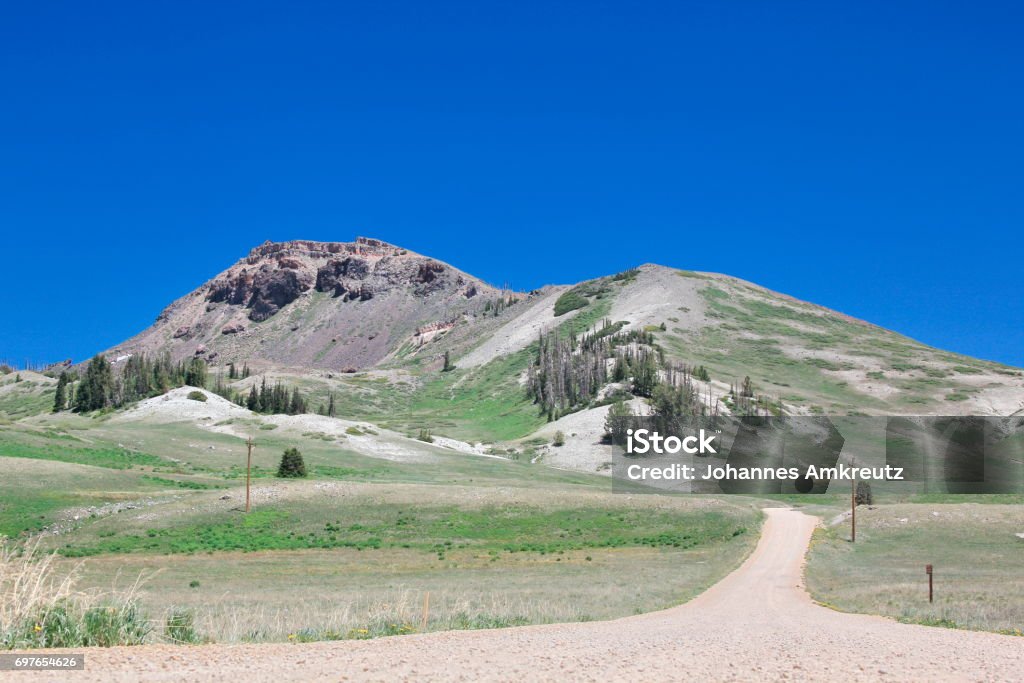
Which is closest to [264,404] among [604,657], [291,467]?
[291,467]

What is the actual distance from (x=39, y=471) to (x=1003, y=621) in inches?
2345

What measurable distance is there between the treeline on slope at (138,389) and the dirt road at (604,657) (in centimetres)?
13142

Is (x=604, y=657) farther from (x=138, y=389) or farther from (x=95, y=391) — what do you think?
(x=95, y=391)

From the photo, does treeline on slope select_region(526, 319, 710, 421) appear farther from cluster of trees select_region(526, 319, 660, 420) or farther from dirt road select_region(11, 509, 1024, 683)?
dirt road select_region(11, 509, 1024, 683)

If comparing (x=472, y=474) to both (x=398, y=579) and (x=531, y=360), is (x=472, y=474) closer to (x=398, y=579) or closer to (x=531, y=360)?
(x=398, y=579)

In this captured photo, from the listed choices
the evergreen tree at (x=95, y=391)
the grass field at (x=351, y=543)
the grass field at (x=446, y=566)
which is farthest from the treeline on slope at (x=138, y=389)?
the grass field at (x=446, y=566)

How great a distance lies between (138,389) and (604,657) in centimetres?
14175

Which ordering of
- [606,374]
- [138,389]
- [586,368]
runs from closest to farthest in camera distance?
1. [138,389]
2. [606,374]
3. [586,368]

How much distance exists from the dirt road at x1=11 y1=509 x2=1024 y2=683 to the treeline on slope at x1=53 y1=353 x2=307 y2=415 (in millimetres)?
131423

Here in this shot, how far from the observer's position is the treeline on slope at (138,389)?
442 ft

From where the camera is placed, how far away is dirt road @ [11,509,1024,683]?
10289 millimetres

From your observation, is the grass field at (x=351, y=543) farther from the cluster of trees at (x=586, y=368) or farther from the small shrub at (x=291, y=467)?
the cluster of trees at (x=586, y=368)

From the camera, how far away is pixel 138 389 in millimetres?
138000

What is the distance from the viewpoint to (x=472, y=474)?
87.1 m
